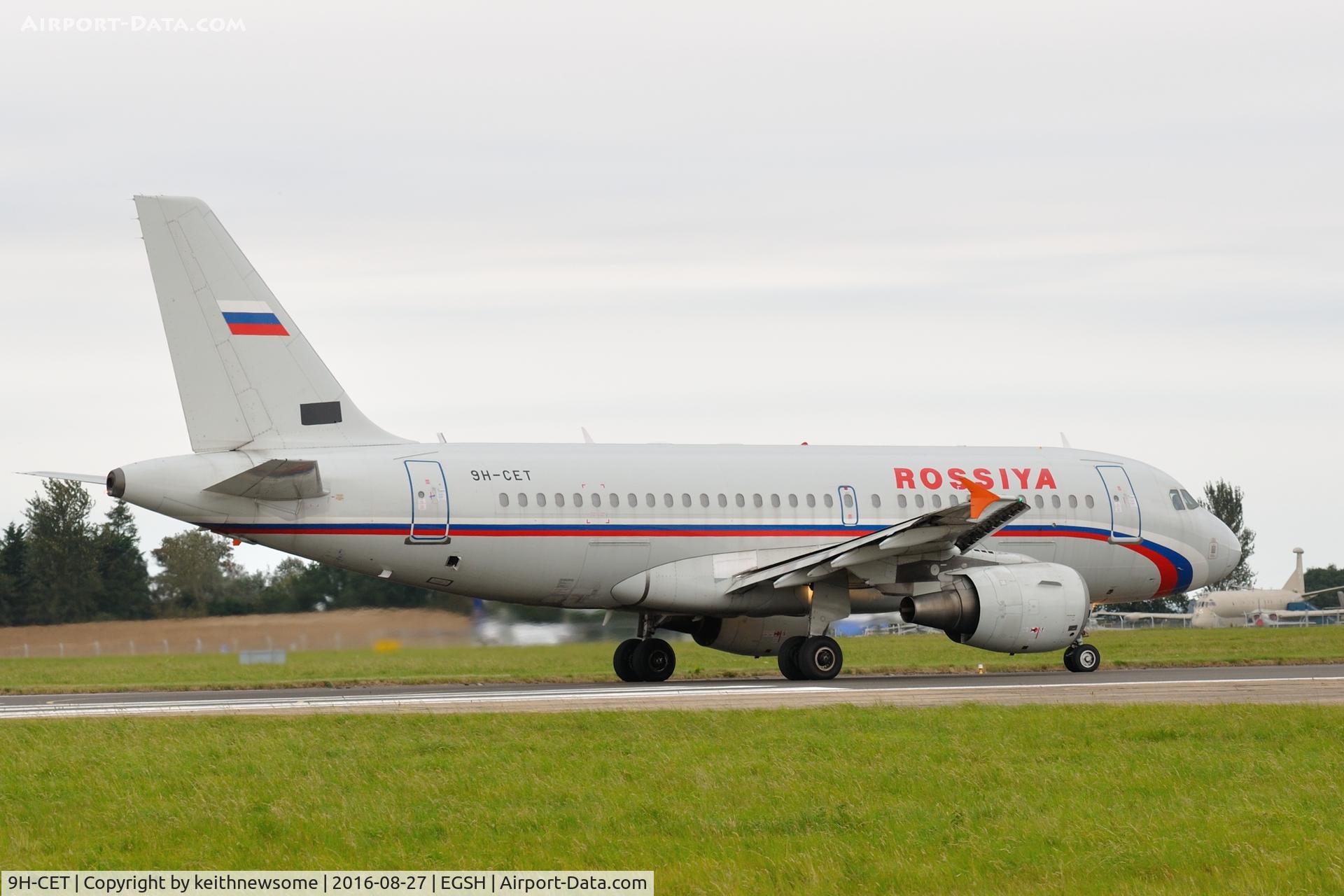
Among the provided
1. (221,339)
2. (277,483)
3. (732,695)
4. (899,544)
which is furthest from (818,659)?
(221,339)

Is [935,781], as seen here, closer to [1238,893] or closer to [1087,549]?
[1238,893]

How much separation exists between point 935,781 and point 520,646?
745 inches

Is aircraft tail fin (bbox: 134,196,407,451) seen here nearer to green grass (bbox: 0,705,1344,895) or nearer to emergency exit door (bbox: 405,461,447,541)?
emergency exit door (bbox: 405,461,447,541)

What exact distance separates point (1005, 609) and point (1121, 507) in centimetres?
641

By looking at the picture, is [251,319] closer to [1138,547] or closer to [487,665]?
[487,665]

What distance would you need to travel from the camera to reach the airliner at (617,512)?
25438 mm

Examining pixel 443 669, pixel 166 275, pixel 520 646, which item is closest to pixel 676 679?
pixel 520 646

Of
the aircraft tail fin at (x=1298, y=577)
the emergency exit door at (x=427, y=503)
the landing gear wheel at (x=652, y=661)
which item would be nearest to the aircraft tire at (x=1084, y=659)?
the landing gear wheel at (x=652, y=661)

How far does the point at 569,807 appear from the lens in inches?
505

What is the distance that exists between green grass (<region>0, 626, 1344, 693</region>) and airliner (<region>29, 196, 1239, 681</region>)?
2.97m

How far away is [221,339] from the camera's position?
25.6 metres

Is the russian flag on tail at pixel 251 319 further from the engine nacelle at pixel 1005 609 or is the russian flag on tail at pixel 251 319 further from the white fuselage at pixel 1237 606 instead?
the white fuselage at pixel 1237 606

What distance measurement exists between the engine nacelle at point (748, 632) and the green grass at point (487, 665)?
1.05m

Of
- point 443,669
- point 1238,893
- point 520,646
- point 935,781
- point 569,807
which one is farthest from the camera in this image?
point 443,669
